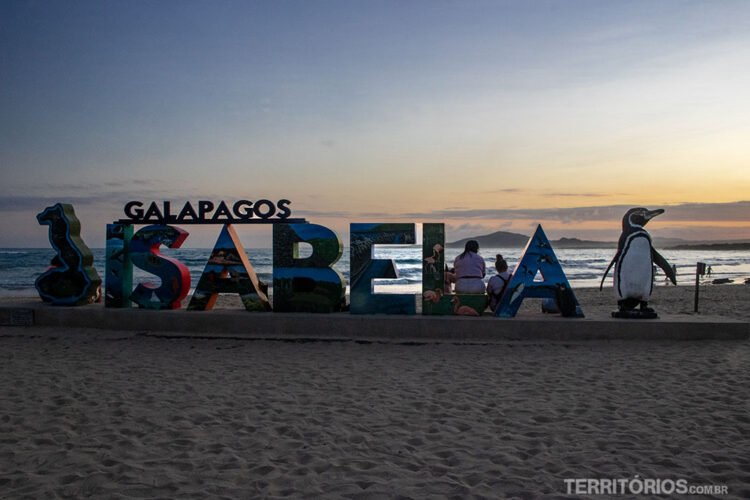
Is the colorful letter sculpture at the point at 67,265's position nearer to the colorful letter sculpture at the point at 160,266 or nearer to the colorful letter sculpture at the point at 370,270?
the colorful letter sculpture at the point at 160,266

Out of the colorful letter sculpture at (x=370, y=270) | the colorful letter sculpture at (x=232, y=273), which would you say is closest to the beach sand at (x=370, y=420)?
the colorful letter sculpture at (x=370, y=270)

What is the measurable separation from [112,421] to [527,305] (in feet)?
47.9

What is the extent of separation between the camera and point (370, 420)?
5695 millimetres

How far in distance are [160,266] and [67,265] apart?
2.33 meters

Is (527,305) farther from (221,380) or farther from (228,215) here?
(221,380)

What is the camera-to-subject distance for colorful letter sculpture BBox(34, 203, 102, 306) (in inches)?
468

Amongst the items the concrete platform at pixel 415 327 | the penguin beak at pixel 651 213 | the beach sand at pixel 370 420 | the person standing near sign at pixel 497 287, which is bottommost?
the beach sand at pixel 370 420

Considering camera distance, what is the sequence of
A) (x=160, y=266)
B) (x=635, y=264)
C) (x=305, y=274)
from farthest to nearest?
(x=160, y=266)
(x=305, y=274)
(x=635, y=264)

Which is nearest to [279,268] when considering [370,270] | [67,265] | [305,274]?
[305,274]

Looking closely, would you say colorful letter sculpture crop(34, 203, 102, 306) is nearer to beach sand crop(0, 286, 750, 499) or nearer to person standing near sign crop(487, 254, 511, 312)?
beach sand crop(0, 286, 750, 499)

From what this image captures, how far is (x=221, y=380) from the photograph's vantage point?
7.42m

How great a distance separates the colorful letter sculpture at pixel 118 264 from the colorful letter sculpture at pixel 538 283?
24.3 ft

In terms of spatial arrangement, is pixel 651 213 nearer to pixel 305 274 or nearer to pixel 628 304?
pixel 628 304

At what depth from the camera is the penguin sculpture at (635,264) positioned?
994 centimetres
